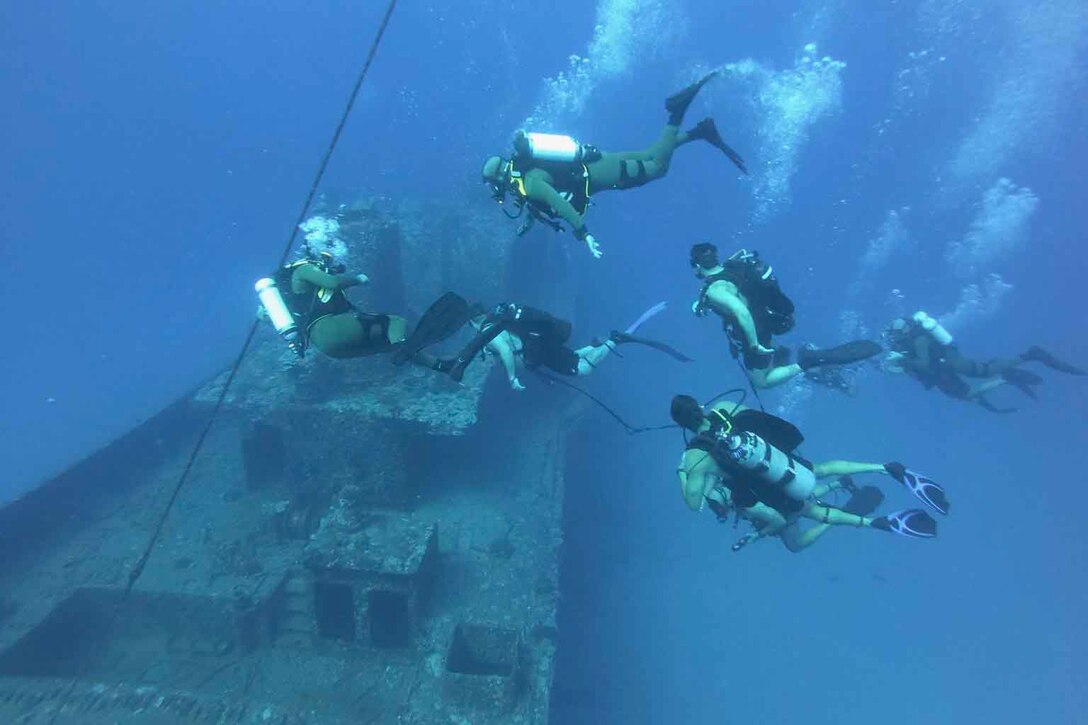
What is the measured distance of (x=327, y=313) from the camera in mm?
5777

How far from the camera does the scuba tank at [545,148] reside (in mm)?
6379

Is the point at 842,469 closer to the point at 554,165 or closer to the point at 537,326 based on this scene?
the point at 537,326

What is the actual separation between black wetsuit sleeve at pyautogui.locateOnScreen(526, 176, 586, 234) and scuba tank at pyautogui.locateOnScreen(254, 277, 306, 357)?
9.19ft

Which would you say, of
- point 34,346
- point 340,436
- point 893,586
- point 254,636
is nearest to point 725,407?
point 340,436

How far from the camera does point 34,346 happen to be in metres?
41.9

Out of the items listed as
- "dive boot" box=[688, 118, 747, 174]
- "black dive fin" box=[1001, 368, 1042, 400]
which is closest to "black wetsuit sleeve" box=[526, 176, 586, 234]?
"dive boot" box=[688, 118, 747, 174]

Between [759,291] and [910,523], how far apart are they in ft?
10.7

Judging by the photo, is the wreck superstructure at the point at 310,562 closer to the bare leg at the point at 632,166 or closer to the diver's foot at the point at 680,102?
the bare leg at the point at 632,166

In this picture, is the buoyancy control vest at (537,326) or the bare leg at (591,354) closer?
the buoyancy control vest at (537,326)

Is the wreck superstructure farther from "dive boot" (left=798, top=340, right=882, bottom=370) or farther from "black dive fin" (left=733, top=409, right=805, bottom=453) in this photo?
"dive boot" (left=798, top=340, right=882, bottom=370)

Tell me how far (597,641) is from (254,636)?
654cm

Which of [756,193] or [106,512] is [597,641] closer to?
[106,512]

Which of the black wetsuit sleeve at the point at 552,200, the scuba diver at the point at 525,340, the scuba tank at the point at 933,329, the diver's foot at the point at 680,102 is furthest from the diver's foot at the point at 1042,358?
the black wetsuit sleeve at the point at 552,200

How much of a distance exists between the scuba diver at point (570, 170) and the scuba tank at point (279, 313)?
243cm
